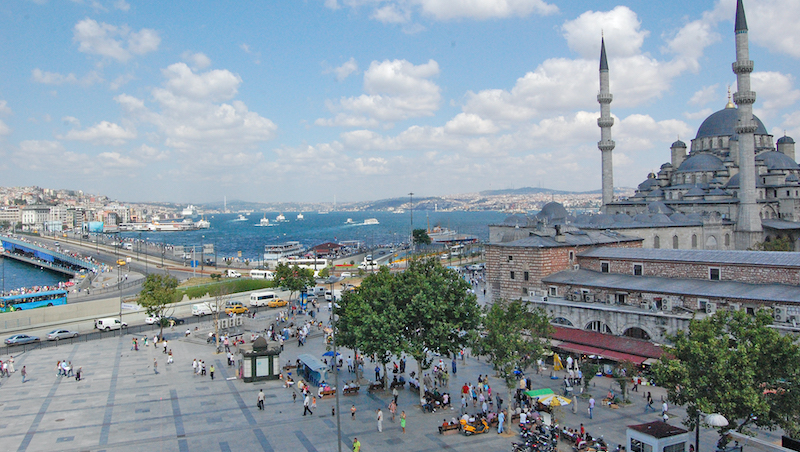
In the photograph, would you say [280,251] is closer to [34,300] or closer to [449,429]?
[34,300]

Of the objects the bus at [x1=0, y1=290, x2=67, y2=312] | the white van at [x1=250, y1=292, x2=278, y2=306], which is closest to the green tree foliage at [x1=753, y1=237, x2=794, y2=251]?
the white van at [x1=250, y1=292, x2=278, y2=306]

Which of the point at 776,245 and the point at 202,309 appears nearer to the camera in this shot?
the point at 202,309

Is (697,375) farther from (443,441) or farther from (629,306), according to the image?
(629,306)

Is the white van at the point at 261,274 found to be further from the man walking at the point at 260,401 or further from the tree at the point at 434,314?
the tree at the point at 434,314

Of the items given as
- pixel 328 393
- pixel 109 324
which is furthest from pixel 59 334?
pixel 328 393

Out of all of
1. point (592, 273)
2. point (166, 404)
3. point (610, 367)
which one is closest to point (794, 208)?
point (592, 273)

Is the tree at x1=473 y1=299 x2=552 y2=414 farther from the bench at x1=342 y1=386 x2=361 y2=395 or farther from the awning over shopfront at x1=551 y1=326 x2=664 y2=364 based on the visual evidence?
the bench at x1=342 y1=386 x2=361 y2=395
